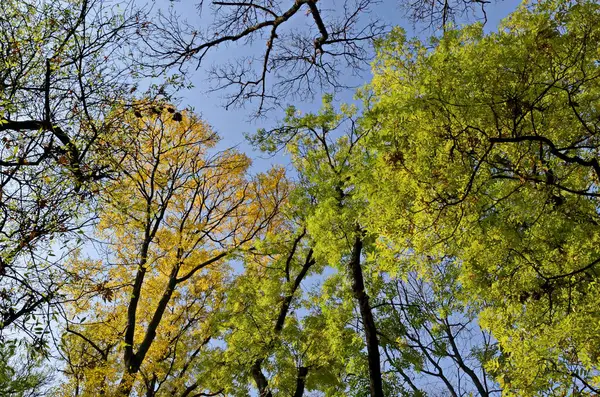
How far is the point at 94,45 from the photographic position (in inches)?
168

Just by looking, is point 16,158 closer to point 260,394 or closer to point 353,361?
point 353,361

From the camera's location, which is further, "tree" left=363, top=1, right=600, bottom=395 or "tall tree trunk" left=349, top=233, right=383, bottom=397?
Answer: "tall tree trunk" left=349, top=233, right=383, bottom=397

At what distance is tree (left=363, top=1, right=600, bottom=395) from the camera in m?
4.65

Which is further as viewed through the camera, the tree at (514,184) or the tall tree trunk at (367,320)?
the tall tree trunk at (367,320)

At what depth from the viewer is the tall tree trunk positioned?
21.1 feet

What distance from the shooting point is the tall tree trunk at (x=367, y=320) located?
21.1 ft

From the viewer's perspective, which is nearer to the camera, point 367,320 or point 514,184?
point 514,184

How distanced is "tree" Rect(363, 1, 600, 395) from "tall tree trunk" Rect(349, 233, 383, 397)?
179 centimetres

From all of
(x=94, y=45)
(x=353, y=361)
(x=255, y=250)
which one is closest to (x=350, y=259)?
(x=353, y=361)

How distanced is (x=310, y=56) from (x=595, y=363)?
5778 mm

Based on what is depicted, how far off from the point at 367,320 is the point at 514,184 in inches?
129

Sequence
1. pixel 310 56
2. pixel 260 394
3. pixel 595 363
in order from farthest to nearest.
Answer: pixel 260 394, pixel 595 363, pixel 310 56

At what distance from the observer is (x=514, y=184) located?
545 centimetres

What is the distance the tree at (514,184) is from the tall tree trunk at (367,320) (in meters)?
1.79
